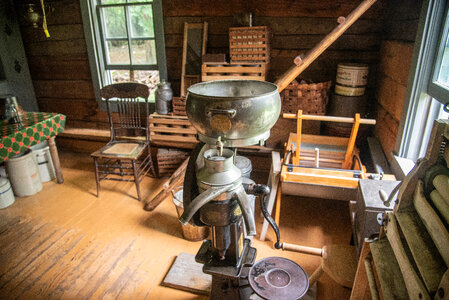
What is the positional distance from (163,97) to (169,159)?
755mm

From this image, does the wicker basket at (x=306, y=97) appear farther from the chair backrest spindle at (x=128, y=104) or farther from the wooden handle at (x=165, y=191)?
the chair backrest spindle at (x=128, y=104)

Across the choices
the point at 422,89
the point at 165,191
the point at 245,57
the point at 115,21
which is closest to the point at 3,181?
the point at 165,191

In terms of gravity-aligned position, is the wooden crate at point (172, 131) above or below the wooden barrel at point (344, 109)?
below

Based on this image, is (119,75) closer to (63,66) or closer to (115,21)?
(115,21)

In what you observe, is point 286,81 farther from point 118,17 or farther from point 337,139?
point 118,17

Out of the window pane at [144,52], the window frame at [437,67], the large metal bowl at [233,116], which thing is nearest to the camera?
the large metal bowl at [233,116]

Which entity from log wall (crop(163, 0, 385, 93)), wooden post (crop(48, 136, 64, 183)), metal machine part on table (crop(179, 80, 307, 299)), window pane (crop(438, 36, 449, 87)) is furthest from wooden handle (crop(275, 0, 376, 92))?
wooden post (crop(48, 136, 64, 183))

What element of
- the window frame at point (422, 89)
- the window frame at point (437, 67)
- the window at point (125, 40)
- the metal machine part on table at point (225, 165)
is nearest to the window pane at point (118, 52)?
the window at point (125, 40)

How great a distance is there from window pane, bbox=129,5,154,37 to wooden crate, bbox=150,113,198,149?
1062 millimetres

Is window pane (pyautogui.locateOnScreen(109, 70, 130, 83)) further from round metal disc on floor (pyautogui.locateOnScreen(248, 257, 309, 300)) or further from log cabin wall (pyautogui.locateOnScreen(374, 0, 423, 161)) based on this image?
round metal disc on floor (pyautogui.locateOnScreen(248, 257, 309, 300))

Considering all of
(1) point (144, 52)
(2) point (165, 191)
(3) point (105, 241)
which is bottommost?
(3) point (105, 241)

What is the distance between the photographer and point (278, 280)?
1.47m

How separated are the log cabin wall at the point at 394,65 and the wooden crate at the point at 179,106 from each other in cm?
206

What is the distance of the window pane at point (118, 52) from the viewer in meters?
3.77
